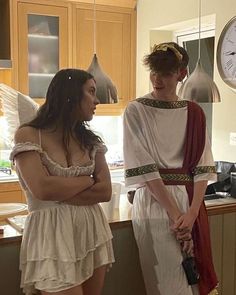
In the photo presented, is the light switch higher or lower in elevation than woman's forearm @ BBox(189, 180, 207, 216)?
higher

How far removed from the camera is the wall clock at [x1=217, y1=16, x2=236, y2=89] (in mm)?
3287

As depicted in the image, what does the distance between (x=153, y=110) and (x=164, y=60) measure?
0.21 metres

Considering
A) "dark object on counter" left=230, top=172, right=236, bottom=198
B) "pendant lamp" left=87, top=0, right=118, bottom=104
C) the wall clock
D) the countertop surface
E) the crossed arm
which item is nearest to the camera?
the crossed arm

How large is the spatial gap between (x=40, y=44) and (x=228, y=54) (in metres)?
1.71

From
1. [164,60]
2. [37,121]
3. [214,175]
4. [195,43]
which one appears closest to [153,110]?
[164,60]

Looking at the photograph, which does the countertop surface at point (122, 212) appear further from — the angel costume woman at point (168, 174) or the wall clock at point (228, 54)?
the wall clock at point (228, 54)

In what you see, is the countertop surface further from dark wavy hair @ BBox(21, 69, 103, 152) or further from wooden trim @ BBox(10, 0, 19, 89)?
wooden trim @ BBox(10, 0, 19, 89)

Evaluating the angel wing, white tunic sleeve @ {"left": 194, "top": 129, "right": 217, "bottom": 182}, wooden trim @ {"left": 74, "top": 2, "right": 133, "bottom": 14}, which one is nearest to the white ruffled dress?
white tunic sleeve @ {"left": 194, "top": 129, "right": 217, "bottom": 182}

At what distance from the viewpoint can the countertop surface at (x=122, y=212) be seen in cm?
181

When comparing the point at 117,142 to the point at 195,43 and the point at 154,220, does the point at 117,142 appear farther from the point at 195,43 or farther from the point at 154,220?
the point at 154,220

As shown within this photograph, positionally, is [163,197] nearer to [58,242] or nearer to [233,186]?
[58,242]

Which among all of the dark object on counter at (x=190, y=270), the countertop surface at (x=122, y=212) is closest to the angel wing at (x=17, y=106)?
the countertop surface at (x=122, y=212)

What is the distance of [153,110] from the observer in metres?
1.90

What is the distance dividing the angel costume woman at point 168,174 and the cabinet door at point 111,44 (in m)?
2.48
